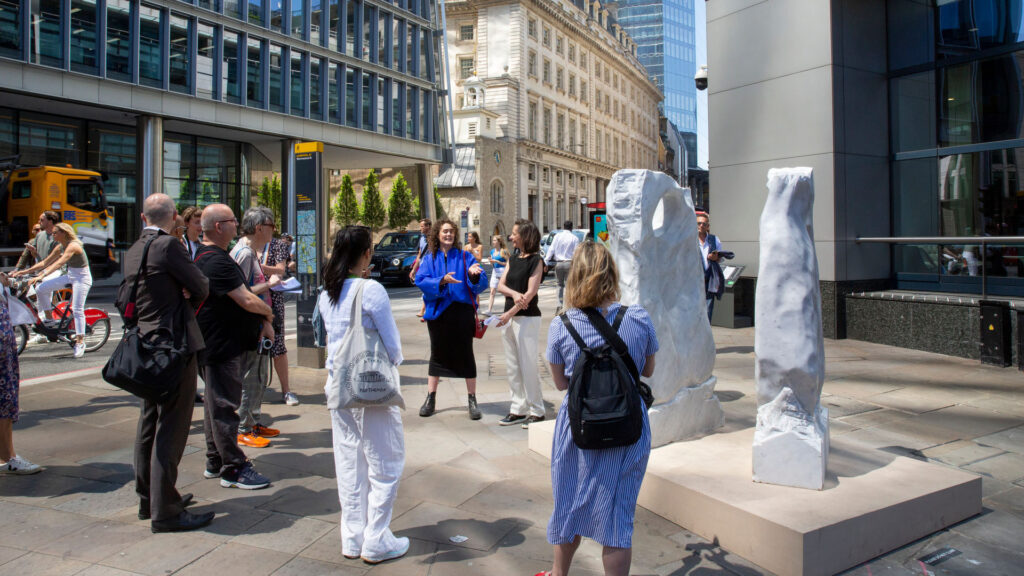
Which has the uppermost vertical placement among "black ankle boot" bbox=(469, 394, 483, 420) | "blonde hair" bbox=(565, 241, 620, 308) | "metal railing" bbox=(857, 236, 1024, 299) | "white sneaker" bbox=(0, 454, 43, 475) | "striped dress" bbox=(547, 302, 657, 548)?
"metal railing" bbox=(857, 236, 1024, 299)

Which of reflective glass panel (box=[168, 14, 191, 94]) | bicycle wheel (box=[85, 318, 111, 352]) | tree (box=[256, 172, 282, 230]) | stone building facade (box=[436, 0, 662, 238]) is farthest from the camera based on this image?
stone building facade (box=[436, 0, 662, 238])

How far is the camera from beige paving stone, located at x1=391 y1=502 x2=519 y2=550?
3.70 m

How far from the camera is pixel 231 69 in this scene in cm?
2728

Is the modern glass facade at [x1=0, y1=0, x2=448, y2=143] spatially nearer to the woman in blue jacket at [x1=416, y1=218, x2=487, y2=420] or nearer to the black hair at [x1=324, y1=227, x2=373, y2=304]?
the woman in blue jacket at [x1=416, y1=218, x2=487, y2=420]

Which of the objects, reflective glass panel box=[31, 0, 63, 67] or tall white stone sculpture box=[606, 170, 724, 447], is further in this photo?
reflective glass panel box=[31, 0, 63, 67]

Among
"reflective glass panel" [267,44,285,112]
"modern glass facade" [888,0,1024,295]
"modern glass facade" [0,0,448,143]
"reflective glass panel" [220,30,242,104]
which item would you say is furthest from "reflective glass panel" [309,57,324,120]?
"modern glass facade" [888,0,1024,295]

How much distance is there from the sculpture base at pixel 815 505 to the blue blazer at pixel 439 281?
2.38m

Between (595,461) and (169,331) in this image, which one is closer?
(595,461)

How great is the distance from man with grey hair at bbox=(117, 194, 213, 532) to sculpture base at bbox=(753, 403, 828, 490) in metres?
3.10

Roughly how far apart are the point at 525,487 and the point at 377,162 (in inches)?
1376

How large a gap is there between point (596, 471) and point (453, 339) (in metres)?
3.48

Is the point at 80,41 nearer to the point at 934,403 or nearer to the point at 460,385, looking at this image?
the point at 460,385

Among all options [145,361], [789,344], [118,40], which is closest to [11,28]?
[118,40]

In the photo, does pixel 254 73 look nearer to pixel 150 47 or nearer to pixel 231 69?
pixel 231 69
